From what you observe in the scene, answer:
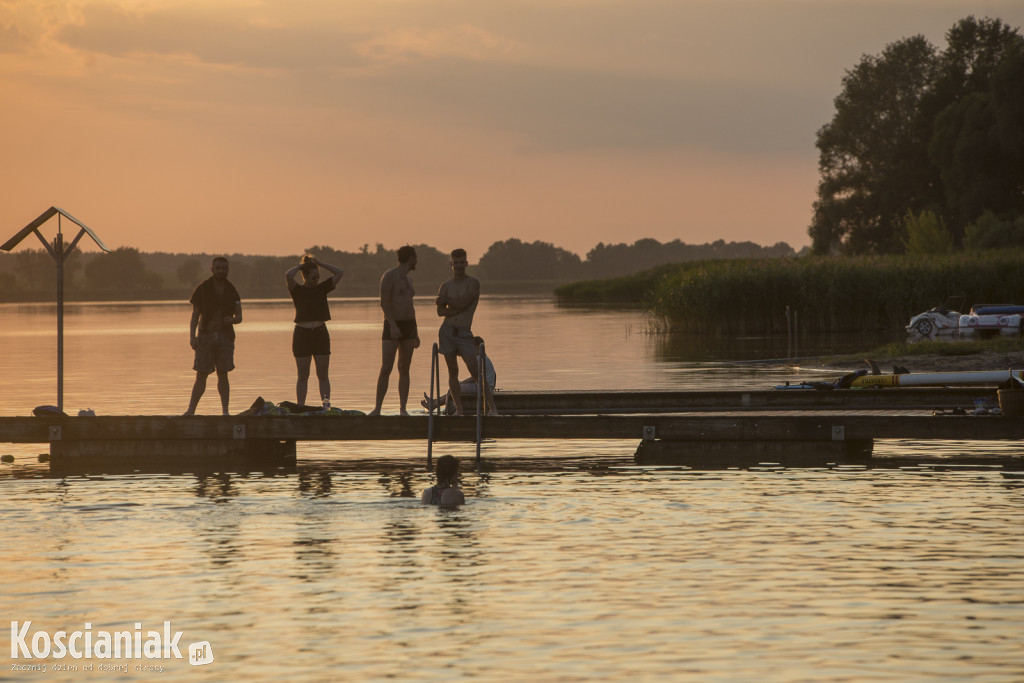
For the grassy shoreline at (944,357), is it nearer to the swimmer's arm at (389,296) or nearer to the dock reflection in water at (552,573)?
the dock reflection in water at (552,573)

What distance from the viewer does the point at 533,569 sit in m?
11.4

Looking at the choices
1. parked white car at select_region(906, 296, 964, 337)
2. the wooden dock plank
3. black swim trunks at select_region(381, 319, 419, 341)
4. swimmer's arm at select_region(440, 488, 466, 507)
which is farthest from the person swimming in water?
parked white car at select_region(906, 296, 964, 337)

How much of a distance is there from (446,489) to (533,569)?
10.3 feet

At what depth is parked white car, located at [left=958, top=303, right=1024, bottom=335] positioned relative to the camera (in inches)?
1496

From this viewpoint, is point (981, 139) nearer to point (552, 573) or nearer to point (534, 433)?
point (534, 433)

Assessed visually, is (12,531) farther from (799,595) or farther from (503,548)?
(799,595)

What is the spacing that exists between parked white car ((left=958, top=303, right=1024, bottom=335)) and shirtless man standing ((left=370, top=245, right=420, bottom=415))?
1016 inches

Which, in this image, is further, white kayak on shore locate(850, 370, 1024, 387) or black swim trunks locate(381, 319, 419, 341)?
white kayak on shore locate(850, 370, 1024, 387)

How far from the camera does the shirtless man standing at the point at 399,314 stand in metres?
16.9

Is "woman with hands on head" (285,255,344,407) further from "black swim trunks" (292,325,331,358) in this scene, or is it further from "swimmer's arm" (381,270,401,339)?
"swimmer's arm" (381,270,401,339)

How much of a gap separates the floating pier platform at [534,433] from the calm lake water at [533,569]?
566mm

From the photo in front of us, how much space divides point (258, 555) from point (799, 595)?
4990mm

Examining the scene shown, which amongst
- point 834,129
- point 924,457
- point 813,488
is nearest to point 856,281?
point 924,457

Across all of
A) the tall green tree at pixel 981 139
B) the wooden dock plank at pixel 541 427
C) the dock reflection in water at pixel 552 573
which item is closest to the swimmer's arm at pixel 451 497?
the dock reflection in water at pixel 552 573
